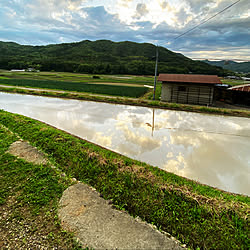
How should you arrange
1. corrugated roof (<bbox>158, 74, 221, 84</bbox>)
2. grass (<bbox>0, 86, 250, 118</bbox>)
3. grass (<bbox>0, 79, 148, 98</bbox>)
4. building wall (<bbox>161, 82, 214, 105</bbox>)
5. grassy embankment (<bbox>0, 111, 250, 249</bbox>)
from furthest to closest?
1. grass (<bbox>0, 79, 148, 98</bbox>)
2. building wall (<bbox>161, 82, 214, 105</bbox>)
3. corrugated roof (<bbox>158, 74, 221, 84</bbox>)
4. grass (<bbox>0, 86, 250, 118</bbox>)
5. grassy embankment (<bbox>0, 111, 250, 249</bbox>)

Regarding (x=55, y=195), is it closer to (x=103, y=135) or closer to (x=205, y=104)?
(x=103, y=135)

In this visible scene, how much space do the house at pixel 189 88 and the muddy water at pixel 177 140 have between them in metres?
5.92

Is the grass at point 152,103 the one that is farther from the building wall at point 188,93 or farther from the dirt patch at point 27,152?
the dirt patch at point 27,152

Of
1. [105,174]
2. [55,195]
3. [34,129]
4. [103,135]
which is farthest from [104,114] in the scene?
[55,195]

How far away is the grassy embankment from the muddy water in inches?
36.7

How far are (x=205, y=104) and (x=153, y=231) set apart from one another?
51.5ft

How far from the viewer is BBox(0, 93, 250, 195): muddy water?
513 centimetres

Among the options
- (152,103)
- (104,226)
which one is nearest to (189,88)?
(152,103)

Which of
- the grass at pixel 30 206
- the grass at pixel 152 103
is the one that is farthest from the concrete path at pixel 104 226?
the grass at pixel 152 103

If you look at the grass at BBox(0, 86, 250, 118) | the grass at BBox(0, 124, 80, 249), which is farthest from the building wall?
the grass at BBox(0, 124, 80, 249)

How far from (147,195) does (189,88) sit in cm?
1503

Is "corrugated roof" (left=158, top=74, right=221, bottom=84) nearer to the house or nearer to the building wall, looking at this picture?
the house

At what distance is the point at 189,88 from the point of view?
16.5 m

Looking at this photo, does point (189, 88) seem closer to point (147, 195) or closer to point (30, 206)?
point (147, 195)
